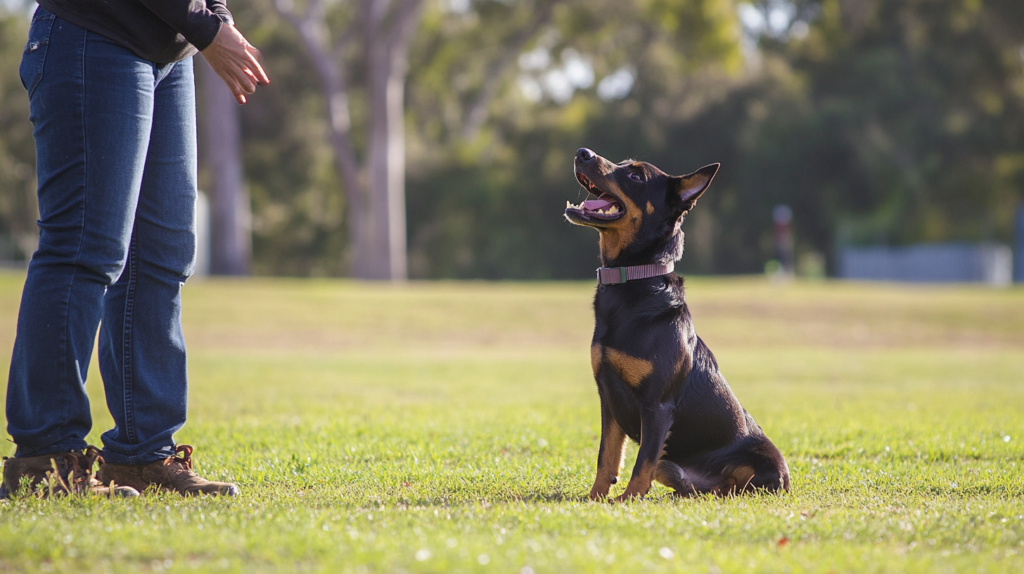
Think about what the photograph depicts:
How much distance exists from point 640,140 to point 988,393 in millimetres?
34269

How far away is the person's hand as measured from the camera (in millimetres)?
3611

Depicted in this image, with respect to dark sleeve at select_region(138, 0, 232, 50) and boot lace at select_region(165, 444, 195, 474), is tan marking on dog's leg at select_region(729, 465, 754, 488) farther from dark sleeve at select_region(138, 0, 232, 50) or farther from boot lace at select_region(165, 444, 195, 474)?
dark sleeve at select_region(138, 0, 232, 50)

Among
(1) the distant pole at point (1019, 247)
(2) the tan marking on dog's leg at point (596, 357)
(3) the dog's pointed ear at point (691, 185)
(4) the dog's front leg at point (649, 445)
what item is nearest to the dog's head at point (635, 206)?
(3) the dog's pointed ear at point (691, 185)

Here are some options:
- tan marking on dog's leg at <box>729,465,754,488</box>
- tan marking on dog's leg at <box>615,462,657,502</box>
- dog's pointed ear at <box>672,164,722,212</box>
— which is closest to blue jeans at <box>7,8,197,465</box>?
tan marking on dog's leg at <box>615,462,657,502</box>

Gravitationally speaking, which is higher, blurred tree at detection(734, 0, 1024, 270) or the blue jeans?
blurred tree at detection(734, 0, 1024, 270)

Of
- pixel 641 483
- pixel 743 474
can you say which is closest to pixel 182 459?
pixel 641 483

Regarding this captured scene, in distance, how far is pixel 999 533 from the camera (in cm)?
321

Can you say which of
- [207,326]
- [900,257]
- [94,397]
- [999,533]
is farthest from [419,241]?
[999,533]

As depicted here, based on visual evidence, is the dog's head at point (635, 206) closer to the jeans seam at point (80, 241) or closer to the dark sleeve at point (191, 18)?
the dark sleeve at point (191, 18)

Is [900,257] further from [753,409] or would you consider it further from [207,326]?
[753,409]

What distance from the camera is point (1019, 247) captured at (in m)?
33.2

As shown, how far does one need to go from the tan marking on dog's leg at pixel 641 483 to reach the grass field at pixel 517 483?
17 cm

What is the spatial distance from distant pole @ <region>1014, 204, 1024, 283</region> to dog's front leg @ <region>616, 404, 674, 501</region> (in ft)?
109

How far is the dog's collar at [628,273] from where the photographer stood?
169 inches
